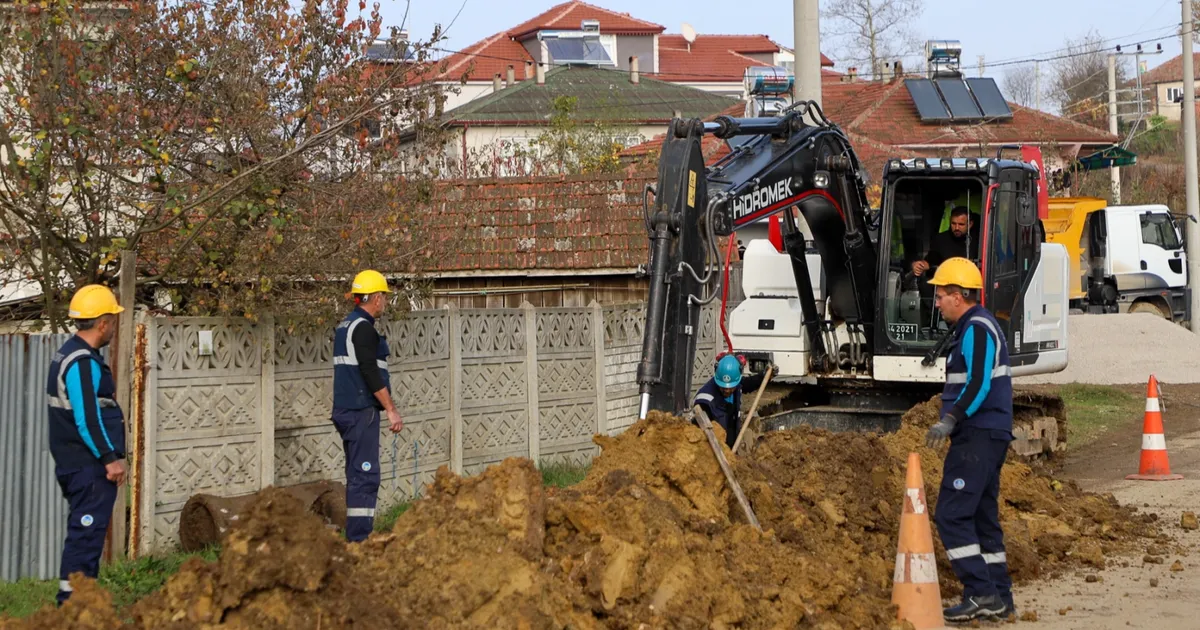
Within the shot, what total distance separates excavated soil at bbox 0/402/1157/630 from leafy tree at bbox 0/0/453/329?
332 centimetres

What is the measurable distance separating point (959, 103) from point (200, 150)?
30.0m

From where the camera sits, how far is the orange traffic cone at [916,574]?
26.1 feet

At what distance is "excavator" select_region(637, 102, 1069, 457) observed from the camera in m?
12.1

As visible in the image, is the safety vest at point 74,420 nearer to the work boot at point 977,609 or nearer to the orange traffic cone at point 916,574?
the orange traffic cone at point 916,574

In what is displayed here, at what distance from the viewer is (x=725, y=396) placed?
1181cm

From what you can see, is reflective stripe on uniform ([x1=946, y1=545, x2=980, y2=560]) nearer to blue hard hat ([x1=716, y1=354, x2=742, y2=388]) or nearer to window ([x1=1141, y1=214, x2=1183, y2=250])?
blue hard hat ([x1=716, y1=354, x2=742, y2=388])

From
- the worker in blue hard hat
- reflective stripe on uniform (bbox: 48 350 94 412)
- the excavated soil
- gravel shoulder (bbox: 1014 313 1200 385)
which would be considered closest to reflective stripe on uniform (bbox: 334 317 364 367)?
the excavated soil

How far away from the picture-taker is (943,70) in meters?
38.7

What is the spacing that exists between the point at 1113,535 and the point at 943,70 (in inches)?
1177

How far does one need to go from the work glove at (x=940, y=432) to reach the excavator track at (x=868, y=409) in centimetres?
485

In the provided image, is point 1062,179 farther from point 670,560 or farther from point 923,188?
point 670,560

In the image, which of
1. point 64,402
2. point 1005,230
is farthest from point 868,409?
point 64,402

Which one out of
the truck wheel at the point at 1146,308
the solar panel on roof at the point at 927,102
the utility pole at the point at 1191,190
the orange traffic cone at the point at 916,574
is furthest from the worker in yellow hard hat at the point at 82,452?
the solar panel on roof at the point at 927,102

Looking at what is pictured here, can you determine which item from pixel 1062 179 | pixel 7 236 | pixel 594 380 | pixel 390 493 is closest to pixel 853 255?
pixel 594 380
